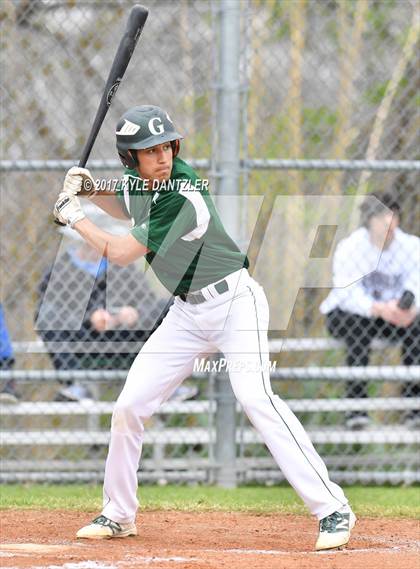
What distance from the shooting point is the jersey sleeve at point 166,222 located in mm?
4102

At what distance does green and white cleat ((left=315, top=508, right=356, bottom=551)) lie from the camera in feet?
13.5

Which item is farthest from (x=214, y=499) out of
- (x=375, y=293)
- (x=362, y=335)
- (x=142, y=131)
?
(x=142, y=131)

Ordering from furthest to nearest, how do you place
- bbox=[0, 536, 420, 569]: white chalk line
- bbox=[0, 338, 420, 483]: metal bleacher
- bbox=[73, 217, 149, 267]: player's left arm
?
bbox=[0, 338, 420, 483]: metal bleacher → bbox=[73, 217, 149, 267]: player's left arm → bbox=[0, 536, 420, 569]: white chalk line

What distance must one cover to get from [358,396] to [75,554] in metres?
2.72

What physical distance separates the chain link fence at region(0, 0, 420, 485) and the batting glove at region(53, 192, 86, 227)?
1757mm

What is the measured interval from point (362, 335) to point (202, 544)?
7.43ft

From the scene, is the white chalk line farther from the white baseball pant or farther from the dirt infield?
the white baseball pant

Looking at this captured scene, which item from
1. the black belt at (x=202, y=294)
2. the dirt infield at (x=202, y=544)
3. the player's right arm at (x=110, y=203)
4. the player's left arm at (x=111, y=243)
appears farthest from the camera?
the player's right arm at (x=110, y=203)

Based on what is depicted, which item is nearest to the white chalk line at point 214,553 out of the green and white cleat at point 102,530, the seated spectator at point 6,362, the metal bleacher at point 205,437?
the green and white cleat at point 102,530

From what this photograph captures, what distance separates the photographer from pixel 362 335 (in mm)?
6207

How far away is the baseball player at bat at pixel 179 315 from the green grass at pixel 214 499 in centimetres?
96

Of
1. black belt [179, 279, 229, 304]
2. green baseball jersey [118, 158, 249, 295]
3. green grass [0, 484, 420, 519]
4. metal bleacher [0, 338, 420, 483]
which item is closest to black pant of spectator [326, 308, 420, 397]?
metal bleacher [0, 338, 420, 483]

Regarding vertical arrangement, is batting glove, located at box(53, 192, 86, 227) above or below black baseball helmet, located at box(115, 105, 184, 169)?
below

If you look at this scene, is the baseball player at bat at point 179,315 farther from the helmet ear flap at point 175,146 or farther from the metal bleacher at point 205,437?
the metal bleacher at point 205,437
